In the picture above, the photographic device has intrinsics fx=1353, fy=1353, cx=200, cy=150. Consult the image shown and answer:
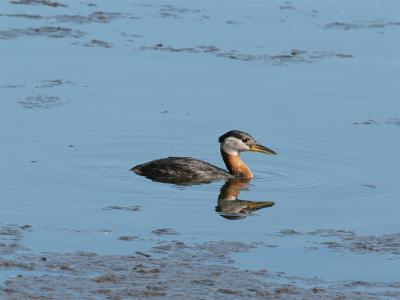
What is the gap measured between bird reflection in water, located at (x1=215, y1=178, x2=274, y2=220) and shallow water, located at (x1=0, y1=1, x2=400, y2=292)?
14 cm

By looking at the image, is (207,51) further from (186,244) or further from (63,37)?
(186,244)

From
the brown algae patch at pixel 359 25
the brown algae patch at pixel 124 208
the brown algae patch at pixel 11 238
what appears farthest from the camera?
the brown algae patch at pixel 359 25

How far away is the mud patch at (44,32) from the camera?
22797mm

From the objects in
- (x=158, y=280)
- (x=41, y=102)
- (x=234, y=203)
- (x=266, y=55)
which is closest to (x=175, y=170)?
(x=234, y=203)

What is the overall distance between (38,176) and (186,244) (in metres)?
3.58

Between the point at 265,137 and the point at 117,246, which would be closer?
the point at 117,246

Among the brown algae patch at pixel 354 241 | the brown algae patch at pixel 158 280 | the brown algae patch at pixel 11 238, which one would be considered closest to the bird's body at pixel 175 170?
the brown algae patch at pixel 354 241

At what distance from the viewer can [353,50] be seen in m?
22.9

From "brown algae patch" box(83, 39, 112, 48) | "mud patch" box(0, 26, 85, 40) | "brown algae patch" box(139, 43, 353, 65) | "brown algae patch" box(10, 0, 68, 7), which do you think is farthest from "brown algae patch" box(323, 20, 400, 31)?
"brown algae patch" box(10, 0, 68, 7)

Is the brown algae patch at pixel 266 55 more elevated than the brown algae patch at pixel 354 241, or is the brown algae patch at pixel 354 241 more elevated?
the brown algae patch at pixel 266 55

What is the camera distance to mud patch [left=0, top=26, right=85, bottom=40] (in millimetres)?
22797

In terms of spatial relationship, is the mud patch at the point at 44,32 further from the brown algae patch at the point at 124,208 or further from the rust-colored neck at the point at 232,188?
the brown algae patch at the point at 124,208

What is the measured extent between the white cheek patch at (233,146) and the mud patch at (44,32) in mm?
6492

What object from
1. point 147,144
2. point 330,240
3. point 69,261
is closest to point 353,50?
point 147,144
